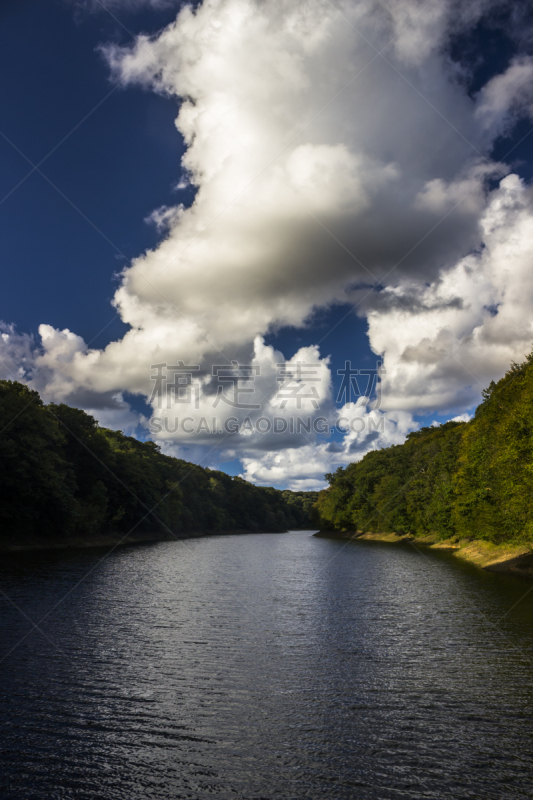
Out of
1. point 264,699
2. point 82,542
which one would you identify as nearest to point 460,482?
point 264,699

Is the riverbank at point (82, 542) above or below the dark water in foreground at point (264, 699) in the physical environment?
above

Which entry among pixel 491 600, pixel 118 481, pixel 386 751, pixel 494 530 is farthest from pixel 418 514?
pixel 386 751

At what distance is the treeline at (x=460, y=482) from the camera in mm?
41719

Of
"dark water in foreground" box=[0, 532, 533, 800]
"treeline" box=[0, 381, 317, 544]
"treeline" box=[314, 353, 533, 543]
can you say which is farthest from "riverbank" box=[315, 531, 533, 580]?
"treeline" box=[0, 381, 317, 544]

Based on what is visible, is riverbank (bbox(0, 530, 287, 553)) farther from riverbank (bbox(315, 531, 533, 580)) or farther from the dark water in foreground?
riverbank (bbox(315, 531, 533, 580))

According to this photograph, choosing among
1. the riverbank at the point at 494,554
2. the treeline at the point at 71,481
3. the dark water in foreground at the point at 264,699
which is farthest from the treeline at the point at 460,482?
the treeline at the point at 71,481

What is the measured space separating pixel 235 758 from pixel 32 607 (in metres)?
20.1

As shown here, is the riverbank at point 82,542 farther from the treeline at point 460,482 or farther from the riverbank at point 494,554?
the riverbank at point 494,554

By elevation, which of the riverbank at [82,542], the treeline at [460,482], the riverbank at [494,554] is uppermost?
the treeline at [460,482]

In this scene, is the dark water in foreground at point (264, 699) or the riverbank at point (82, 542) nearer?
the dark water in foreground at point (264, 699)

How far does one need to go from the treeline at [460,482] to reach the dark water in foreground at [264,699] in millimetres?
15505

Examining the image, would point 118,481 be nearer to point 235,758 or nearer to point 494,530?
point 494,530

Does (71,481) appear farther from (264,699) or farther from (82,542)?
(264,699)

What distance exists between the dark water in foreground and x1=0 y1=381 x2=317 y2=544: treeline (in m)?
33.6
